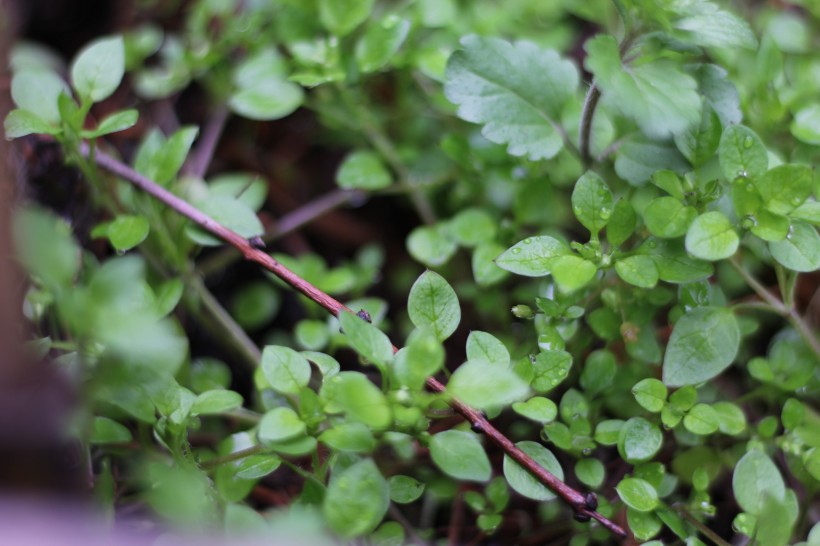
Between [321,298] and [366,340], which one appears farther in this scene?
[321,298]

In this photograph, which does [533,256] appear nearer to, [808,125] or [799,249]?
[799,249]

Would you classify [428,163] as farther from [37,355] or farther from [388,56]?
[37,355]

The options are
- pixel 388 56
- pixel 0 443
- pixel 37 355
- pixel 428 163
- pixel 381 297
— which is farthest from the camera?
pixel 381 297

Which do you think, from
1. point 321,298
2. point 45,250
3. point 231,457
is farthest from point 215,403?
point 45,250

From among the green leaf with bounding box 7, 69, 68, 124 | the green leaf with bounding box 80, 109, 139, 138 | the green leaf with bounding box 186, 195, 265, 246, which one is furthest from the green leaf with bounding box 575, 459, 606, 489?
the green leaf with bounding box 7, 69, 68, 124

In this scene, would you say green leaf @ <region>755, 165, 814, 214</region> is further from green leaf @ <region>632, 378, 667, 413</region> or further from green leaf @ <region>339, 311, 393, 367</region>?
green leaf @ <region>339, 311, 393, 367</region>

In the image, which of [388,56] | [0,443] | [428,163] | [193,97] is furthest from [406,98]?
[0,443]

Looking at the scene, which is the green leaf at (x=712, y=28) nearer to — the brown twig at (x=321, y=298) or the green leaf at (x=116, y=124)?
the brown twig at (x=321, y=298)
